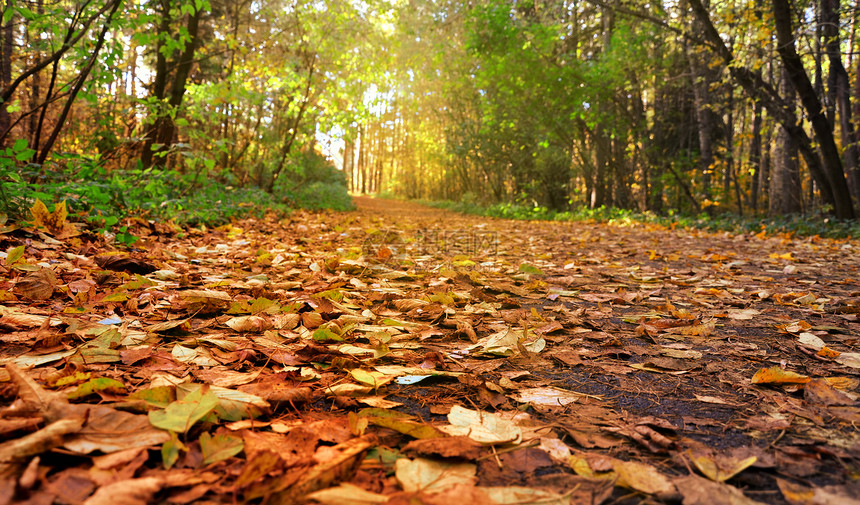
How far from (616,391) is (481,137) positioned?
13.7m

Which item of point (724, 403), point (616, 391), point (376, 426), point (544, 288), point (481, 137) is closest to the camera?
point (376, 426)

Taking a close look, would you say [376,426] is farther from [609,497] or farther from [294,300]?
[294,300]

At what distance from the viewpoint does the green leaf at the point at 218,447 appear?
0.87 m

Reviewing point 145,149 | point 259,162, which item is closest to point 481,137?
point 259,162

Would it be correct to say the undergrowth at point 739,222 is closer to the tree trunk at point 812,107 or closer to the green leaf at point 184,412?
the tree trunk at point 812,107

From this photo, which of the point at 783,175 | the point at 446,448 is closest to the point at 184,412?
the point at 446,448

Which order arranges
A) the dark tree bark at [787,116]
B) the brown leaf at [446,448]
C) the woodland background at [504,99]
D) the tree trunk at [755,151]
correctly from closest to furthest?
Answer: 1. the brown leaf at [446,448]
2. the woodland background at [504,99]
3. the dark tree bark at [787,116]
4. the tree trunk at [755,151]

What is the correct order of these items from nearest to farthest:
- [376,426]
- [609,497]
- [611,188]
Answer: [609,497] < [376,426] < [611,188]

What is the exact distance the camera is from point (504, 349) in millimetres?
1641

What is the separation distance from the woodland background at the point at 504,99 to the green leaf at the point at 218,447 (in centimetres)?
325

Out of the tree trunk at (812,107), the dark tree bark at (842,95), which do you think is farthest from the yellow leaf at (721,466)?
the dark tree bark at (842,95)

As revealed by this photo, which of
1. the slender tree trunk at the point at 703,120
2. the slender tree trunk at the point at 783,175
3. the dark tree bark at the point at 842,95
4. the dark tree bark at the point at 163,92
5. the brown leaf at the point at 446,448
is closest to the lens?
the brown leaf at the point at 446,448

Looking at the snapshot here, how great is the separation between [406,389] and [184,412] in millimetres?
595

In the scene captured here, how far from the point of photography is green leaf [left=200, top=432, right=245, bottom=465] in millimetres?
868
